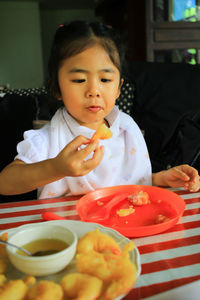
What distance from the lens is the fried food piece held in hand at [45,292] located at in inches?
19.7

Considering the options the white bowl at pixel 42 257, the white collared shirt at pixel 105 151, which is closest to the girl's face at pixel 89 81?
the white collared shirt at pixel 105 151

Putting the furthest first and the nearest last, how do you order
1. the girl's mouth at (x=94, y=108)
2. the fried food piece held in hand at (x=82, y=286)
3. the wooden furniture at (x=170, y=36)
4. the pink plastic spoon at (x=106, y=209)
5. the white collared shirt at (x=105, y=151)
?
the wooden furniture at (x=170, y=36)
the white collared shirt at (x=105, y=151)
the girl's mouth at (x=94, y=108)
the pink plastic spoon at (x=106, y=209)
the fried food piece held in hand at (x=82, y=286)

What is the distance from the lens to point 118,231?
78cm

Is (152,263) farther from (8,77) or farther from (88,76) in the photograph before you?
(8,77)

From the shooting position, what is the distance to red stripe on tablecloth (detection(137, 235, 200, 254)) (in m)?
0.73

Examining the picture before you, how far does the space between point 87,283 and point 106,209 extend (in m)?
0.44

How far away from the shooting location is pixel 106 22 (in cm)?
691

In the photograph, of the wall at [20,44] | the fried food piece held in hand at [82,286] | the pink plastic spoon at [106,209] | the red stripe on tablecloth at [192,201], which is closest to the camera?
the fried food piece held in hand at [82,286]

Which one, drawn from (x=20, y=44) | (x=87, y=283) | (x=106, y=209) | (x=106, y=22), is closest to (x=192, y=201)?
(x=106, y=209)

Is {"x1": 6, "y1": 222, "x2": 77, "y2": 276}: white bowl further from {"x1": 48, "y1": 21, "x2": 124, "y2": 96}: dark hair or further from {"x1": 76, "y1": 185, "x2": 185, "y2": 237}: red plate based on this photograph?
{"x1": 48, "y1": 21, "x2": 124, "y2": 96}: dark hair

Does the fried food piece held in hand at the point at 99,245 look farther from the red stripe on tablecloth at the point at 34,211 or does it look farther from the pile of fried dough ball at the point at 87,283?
the red stripe on tablecloth at the point at 34,211

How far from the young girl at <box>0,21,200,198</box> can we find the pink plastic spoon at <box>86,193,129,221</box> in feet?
0.50

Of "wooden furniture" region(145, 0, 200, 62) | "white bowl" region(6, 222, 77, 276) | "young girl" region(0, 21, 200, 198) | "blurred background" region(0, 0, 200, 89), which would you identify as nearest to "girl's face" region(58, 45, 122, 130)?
"young girl" region(0, 21, 200, 198)

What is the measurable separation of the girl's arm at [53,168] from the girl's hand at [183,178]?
402 mm
